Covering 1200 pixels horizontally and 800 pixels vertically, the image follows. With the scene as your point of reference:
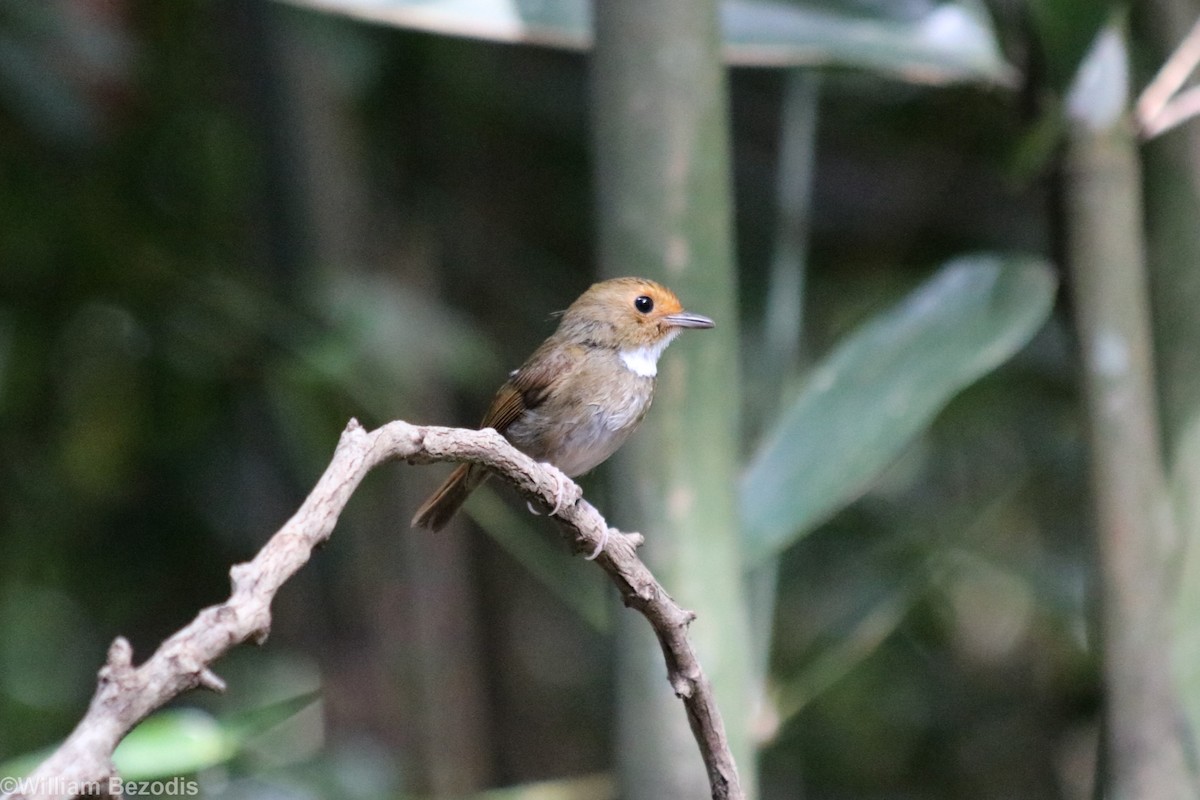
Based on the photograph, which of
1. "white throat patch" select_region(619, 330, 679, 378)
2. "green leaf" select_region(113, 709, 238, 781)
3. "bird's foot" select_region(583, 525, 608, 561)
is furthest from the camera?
"white throat patch" select_region(619, 330, 679, 378)

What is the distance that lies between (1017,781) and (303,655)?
99.2 inches

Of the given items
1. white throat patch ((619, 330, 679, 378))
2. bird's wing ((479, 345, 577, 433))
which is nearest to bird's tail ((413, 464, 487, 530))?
bird's wing ((479, 345, 577, 433))

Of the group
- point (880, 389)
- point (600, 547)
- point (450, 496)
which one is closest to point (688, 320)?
point (880, 389)

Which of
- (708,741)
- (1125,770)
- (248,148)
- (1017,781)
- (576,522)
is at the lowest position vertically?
(1017,781)

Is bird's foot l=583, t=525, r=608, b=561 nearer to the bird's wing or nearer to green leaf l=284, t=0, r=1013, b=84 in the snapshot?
the bird's wing

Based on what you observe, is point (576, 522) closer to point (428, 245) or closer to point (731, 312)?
point (731, 312)

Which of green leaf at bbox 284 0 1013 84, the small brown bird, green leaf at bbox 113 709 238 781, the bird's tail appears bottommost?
green leaf at bbox 113 709 238 781

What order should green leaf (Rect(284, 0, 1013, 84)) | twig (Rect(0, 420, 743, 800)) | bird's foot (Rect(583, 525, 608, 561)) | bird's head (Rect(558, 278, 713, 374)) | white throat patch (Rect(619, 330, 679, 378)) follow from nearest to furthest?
twig (Rect(0, 420, 743, 800)) → bird's foot (Rect(583, 525, 608, 561)) → green leaf (Rect(284, 0, 1013, 84)) → bird's head (Rect(558, 278, 713, 374)) → white throat patch (Rect(619, 330, 679, 378))

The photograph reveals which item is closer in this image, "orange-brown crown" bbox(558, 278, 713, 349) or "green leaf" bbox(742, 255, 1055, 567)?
"green leaf" bbox(742, 255, 1055, 567)

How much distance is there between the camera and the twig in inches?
34.8

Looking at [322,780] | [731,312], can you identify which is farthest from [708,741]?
[322,780]

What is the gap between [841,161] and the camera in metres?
4.61

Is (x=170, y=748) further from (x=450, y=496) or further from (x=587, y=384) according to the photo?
(x=587, y=384)

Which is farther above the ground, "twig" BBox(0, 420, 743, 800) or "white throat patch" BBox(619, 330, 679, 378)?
"white throat patch" BBox(619, 330, 679, 378)
